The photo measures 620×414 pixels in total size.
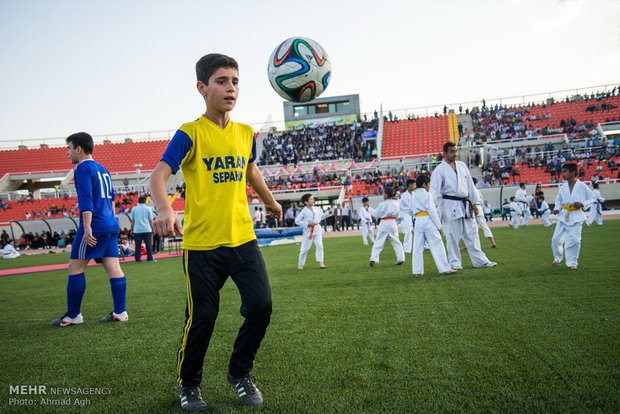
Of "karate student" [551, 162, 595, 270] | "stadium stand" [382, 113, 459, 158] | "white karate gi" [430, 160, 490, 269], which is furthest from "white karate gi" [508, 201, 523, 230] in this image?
"stadium stand" [382, 113, 459, 158]

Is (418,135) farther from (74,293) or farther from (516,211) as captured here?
(74,293)

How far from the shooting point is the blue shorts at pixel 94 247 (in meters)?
4.54

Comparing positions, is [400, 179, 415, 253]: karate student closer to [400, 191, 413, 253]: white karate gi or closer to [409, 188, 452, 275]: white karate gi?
[400, 191, 413, 253]: white karate gi

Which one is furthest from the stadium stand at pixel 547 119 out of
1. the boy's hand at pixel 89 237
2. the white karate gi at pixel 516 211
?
the boy's hand at pixel 89 237

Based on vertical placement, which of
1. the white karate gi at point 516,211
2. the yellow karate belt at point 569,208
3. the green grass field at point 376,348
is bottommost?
the white karate gi at point 516,211

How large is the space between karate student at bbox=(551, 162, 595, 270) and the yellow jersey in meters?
5.93

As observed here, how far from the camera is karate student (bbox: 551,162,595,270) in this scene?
254 inches

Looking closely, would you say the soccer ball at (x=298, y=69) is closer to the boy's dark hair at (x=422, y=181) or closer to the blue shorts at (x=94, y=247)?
the blue shorts at (x=94, y=247)

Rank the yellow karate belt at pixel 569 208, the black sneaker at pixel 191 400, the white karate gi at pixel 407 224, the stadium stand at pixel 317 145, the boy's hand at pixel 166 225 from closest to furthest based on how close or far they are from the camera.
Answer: the boy's hand at pixel 166 225
the black sneaker at pixel 191 400
the yellow karate belt at pixel 569 208
the white karate gi at pixel 407 224
the stadium stand at pixel 317 145

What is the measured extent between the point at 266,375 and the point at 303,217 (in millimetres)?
6529

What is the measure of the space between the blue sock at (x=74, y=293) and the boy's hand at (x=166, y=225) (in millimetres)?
3100

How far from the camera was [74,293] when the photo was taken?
462 centimetres

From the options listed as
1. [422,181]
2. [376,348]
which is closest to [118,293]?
[376,348]

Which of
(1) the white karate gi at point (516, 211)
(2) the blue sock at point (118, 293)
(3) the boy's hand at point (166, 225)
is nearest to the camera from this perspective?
(3) the boy's hand at point (166, 225)
